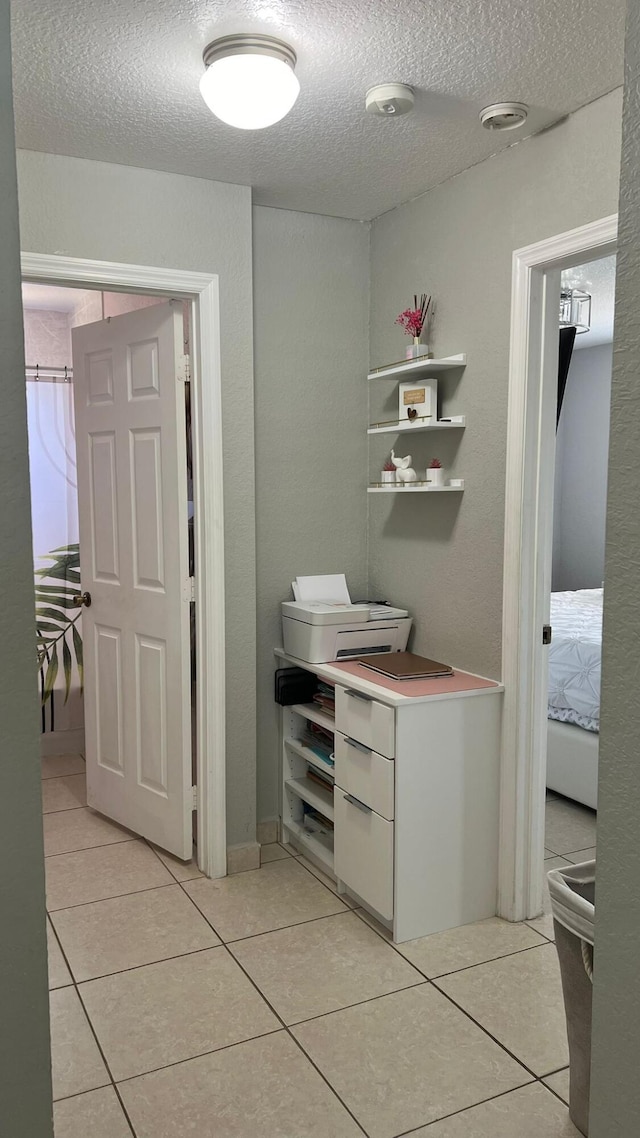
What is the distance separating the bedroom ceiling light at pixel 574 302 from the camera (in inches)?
183

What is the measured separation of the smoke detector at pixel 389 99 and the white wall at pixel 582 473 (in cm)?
468

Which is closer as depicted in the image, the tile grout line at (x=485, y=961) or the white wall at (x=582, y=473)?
the tile grout line at (x=485, y=961)

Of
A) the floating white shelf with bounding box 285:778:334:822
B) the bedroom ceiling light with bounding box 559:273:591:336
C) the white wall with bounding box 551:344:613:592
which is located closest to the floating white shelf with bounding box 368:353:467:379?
the floating white shelf with bounding box 285:778:334:822

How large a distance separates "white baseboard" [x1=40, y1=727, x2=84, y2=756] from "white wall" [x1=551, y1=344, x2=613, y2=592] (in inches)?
160

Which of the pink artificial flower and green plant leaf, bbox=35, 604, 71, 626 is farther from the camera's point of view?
green plant leaf, bbox=35, 604, 71, 626

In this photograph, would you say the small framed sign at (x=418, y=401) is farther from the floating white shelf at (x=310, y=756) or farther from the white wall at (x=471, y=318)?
the floating white shelf at (x=310, y=756)

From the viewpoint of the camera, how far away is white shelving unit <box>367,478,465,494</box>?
292 centimetres

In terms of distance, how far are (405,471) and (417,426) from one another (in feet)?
0.61

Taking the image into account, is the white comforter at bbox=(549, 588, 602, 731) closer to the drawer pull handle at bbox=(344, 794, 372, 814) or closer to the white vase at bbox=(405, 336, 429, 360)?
the drawer pull handle at bbox=(344, 794, 372, 814)

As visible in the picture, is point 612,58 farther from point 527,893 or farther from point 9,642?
point 527,893

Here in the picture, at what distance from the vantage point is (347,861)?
115 inches

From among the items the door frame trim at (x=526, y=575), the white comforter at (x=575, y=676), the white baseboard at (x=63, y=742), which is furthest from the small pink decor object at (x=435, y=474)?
the white baseboard at (x=63, y=742)

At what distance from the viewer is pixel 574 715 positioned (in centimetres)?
374

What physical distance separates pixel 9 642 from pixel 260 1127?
1.53 m
